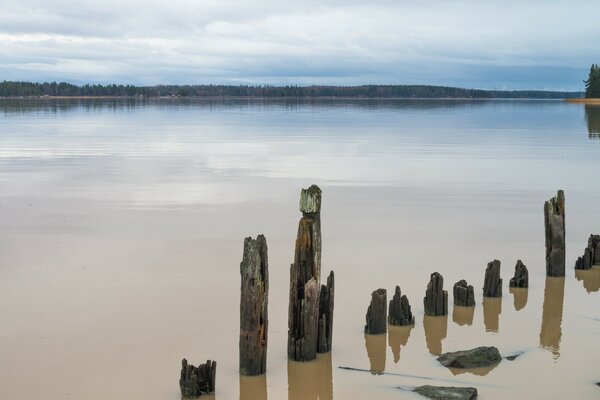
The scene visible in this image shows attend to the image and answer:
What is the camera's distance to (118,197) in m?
26.1

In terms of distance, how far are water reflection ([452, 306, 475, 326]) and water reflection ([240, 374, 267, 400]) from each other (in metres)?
3.48

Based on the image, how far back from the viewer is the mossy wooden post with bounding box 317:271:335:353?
11109 millimetres

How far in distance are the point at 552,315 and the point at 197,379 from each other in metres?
5.96

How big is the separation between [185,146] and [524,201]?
84.1ft

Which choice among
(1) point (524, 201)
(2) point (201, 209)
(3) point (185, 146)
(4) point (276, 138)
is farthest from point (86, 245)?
(4) point (276, 138)

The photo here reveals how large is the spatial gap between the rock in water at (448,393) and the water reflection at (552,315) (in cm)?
210

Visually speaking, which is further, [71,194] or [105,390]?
[71,194]

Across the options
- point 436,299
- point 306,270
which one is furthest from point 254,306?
point 436,299

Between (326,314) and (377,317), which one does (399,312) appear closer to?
(377,317)

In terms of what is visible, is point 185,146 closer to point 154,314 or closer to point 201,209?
point 201,209

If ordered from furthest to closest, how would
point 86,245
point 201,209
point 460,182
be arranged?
point 460,182 → point 201,209 → point 86,245

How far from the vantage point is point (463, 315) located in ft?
43.4

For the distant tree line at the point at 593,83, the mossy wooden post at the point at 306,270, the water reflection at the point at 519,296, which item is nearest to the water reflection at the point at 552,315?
the water reflection at the point at 519,296

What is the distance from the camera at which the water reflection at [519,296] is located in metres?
14.0
